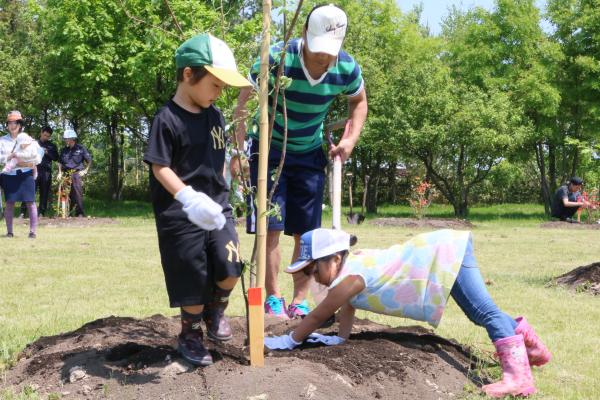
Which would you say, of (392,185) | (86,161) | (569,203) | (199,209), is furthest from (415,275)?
(392,185)

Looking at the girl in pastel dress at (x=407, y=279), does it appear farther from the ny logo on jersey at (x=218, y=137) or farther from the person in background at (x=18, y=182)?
the person in background at (x=18, y=182)

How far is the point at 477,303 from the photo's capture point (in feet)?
13.2

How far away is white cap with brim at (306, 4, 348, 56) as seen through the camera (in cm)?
438

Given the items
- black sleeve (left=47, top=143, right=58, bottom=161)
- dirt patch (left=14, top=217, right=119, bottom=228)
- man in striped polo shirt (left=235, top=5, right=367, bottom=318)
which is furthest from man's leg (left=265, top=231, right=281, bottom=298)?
black sleeve (left=47, top=143, right=58, bottom=161)

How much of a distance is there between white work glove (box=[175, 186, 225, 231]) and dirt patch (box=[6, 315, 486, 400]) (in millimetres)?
777

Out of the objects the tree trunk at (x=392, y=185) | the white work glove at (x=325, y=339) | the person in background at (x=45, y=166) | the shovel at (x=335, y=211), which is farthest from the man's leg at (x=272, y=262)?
the tree trunk at (x=392, y=185)

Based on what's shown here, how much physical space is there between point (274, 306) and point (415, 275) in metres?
1.57

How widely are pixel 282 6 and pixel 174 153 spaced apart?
100 cm

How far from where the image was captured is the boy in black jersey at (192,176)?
11.2 feet

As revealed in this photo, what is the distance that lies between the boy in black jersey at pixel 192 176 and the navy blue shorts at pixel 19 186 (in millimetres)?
9966

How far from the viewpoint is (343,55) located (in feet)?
16.3

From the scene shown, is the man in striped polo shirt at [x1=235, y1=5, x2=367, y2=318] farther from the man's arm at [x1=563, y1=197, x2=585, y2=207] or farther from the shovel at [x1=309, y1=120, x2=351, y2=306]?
the man's arm at [x1=563, y1=197, x2=585, y2=207]

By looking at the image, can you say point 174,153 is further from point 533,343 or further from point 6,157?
point 6,157

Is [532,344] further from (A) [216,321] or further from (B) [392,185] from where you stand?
(B) [392,185]
